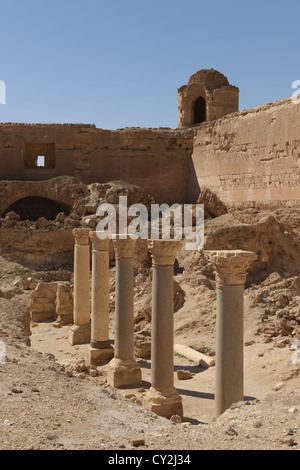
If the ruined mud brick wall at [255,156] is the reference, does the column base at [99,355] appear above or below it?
below

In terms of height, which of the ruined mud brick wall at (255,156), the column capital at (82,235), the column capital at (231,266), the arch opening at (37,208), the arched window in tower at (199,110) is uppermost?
the arched window in tower at (199,110)

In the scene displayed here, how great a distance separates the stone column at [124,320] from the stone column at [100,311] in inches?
74.2

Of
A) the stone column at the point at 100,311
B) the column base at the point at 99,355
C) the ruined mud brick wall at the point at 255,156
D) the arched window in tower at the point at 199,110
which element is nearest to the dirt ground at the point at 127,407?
the column base at the point at 99,355

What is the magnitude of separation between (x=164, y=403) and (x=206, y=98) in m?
21.8

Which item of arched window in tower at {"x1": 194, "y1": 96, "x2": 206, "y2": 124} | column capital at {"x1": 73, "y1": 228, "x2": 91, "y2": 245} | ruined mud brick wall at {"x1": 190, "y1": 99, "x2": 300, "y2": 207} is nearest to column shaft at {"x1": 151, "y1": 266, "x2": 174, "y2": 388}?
column capital at {"x1": 73, "y1": 228, "x2": 91, "y2": 245}

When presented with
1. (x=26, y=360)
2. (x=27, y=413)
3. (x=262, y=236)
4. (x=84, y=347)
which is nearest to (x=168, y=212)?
(x=262, y=236)

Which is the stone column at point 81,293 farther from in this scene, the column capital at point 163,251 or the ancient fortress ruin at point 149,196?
the column capital at point 163,251

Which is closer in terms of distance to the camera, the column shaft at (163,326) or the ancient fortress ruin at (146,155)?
the column shaft at (163,326)

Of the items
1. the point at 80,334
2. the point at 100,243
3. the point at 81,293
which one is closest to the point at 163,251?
the point at 100,243

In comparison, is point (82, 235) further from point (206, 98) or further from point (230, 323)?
point (206, 98)

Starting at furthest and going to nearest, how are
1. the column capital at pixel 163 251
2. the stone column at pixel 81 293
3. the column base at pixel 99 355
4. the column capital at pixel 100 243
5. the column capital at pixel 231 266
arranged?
the stone column at pixel 81 293 < the column capital at pixel 100 243 < the column base at pixel 99 355 < the column capital at pixel 163 251 < the column capital at pixel 231 266

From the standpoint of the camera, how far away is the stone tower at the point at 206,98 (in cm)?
2733

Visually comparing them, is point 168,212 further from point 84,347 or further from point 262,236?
point 84,347

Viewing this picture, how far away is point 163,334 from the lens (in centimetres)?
926
